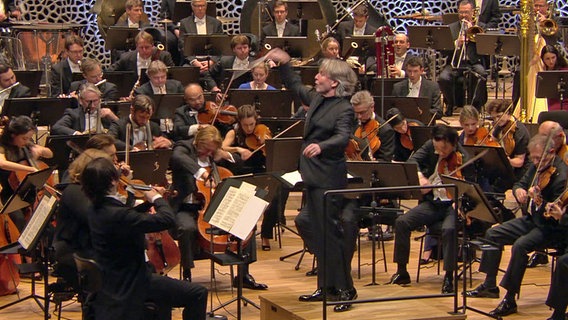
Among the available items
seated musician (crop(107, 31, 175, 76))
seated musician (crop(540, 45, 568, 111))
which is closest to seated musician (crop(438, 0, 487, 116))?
seated musician (crop(540, 45, 568, 111))

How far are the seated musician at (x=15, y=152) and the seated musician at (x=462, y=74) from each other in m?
5.59

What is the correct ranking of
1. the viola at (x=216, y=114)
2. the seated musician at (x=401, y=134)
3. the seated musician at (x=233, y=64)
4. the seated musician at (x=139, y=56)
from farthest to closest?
1. the seated musician at (x=233, y=64)
2. the seated musician at (x=139, y=56)
3. the seated musician at (x=401, y=134)
4. the viola at (x=216, y=114)

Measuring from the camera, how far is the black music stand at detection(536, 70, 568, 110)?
9508 mm

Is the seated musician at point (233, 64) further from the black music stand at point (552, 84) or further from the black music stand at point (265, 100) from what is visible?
the black music stand at point (552, 84)

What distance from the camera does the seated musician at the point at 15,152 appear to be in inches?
297

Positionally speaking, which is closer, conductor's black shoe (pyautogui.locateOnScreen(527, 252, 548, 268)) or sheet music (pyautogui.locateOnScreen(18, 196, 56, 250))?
sheet music (pyautogui.locateOnScreen(18, 196, 56, 250))

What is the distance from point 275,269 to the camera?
8148 millimetres

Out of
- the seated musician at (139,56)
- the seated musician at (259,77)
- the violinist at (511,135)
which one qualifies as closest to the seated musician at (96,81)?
the seated musician at (139,56)

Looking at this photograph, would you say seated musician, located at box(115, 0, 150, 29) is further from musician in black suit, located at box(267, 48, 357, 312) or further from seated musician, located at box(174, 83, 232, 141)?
musician in black suit, located at box(267, 48, 357, 312)

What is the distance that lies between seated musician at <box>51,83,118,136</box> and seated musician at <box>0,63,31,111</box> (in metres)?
0.73

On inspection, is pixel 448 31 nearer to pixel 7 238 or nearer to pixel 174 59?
pixel 174 59

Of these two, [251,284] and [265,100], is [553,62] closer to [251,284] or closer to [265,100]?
[265,100]

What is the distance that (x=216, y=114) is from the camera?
8594mm

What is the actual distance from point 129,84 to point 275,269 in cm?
267
